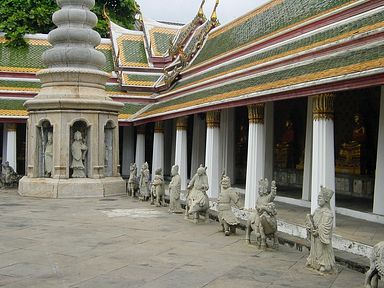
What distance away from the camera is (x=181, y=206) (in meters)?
15.6

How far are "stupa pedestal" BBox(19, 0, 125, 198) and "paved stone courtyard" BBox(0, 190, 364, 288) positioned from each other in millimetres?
4083

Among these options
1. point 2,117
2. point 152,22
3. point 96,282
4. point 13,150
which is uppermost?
point 152,22

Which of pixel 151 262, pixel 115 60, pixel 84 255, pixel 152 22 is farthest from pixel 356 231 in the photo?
pixel 152 22

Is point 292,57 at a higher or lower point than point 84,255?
higher

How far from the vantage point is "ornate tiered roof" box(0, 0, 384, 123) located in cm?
1049

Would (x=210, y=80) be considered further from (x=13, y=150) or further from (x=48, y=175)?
(x=13, y=150)

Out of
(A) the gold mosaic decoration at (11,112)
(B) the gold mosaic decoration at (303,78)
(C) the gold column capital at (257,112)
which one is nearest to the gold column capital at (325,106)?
(B) the gold mosaic decoration at (303,78)

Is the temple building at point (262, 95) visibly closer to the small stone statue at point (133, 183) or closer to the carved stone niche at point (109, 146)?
the small stone statue at point (133, 183)

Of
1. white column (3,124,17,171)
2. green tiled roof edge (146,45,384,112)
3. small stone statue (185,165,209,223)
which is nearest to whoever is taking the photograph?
green tiled roof edge (146,45,384,112)

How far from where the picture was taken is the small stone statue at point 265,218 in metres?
9.27

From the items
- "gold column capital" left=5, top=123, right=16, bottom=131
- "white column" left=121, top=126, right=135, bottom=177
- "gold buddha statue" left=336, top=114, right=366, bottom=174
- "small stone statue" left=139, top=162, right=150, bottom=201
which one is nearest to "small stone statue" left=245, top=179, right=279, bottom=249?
"gold buddha statue" left=336, top=114, right=366, bottom=174

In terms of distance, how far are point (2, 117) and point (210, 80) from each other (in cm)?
1057

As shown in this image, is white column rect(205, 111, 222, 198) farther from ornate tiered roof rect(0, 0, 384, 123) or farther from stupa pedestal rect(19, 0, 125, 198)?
stupa pedestal rect(19, 0, 125, 198)

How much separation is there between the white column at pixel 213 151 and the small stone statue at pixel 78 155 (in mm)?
4616
